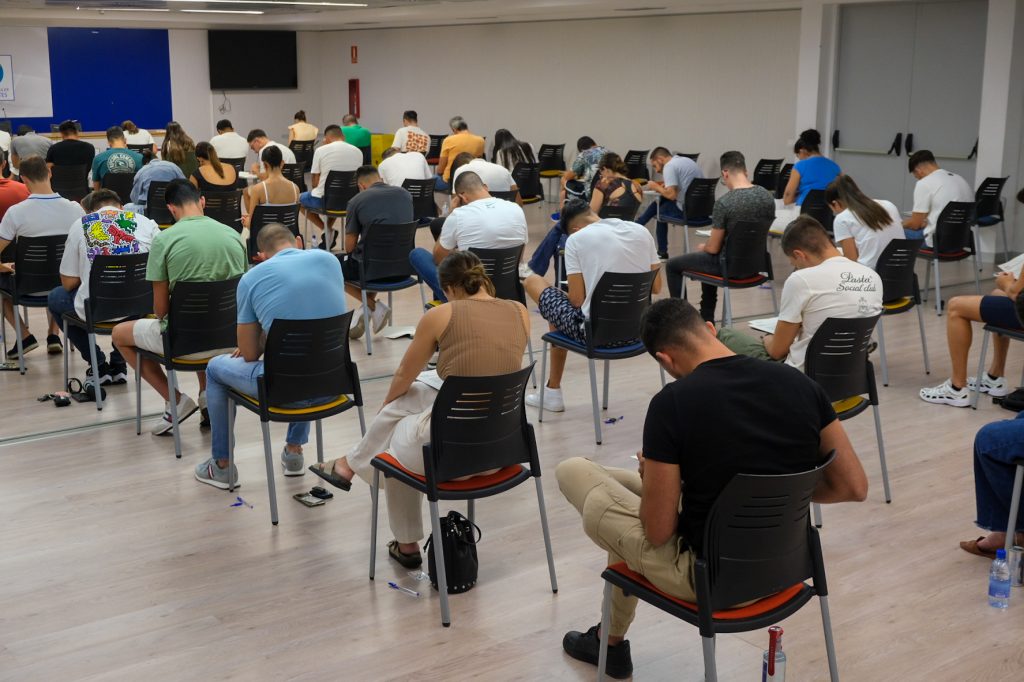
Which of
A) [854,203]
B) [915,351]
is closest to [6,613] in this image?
[854,203]

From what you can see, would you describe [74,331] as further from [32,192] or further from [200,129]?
[200,129]

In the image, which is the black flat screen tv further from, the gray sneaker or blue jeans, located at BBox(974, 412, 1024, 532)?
blue jeans, located at BBox(974, 412, 1024, 532)

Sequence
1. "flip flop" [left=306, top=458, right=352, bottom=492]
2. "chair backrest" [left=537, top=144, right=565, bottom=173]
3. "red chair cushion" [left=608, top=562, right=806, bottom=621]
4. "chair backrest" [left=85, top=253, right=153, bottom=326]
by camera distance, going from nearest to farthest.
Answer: "red chair cushion" [left=608, top=562, right=806, bottom=621] < "flip flop" [left=306, top=458, right=352, bottom=492] < "chair backrest" [left=85, top=253, right=153, bottom=326] < "chair backrest" [left=537, top=144, right=565, bottom=173]

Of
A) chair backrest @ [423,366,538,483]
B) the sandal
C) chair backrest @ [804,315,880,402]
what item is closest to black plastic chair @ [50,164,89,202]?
the sandal

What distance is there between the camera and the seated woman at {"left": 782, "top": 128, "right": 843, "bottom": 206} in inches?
394

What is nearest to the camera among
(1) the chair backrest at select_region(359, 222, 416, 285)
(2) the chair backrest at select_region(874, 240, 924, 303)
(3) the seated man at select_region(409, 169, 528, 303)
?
(2) the chair backrest at select_region(874, 240, 924, 303)

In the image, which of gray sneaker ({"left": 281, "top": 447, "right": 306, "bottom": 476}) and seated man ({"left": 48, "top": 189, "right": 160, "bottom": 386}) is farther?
seated man ({"left": 48, "top": 189, "right": 160, "bottom": 386})

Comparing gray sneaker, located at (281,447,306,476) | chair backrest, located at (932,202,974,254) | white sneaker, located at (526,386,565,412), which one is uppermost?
chair backrest, located at (932,202,974,254)

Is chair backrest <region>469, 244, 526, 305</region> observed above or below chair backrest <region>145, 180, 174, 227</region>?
below

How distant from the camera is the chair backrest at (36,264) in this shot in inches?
258

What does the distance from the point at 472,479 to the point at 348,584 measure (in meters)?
0.67

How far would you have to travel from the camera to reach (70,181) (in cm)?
1217

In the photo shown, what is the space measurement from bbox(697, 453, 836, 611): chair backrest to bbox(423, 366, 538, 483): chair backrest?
3.84 ft

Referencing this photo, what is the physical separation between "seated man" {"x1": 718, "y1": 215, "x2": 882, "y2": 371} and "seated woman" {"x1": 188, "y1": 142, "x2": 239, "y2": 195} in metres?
6.62
